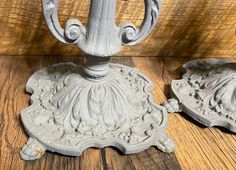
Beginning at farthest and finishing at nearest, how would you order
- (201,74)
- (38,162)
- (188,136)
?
(201,74) < (188,136) < (38,162)

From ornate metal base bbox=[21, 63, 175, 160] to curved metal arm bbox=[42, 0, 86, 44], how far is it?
89mm

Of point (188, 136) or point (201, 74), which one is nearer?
point (188, 136)

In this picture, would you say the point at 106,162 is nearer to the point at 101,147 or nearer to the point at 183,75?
the point at 101,147

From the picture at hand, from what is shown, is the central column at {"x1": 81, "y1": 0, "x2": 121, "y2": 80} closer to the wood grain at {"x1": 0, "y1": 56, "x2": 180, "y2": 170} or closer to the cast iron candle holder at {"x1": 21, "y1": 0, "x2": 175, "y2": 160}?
the cast iron candle holder at {"x1": 21, "y1": 0, "x2": 175, "y2": 160}

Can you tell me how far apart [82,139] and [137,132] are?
0.10m

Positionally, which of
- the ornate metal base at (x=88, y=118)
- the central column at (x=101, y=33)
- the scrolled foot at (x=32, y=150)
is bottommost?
the scrolled foot at (x=32, y=150)

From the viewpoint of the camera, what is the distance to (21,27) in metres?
0.72

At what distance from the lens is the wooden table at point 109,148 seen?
1.77 feet

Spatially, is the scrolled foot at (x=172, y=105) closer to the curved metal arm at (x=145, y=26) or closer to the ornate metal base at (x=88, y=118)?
the ornate metal base at (x=88, y=118)

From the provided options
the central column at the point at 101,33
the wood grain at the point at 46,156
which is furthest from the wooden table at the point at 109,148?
the central column at the point at 101,33

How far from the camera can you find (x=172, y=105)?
0.67 meters

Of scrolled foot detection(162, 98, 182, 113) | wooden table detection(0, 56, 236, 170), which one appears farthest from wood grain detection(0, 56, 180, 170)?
scrolled foot detection(162, 98, 182, 113)

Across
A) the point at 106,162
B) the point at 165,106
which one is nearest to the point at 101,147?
the point at 106,162

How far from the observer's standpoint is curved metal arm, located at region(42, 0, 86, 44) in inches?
19.4
